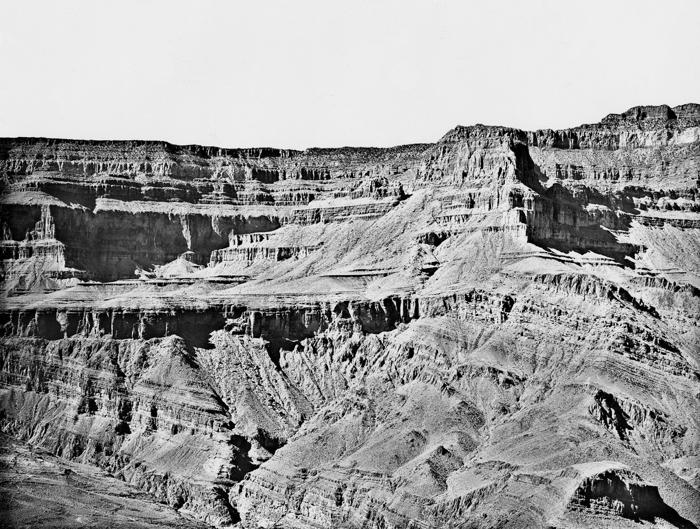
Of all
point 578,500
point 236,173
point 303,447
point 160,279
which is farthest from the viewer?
point 236,173

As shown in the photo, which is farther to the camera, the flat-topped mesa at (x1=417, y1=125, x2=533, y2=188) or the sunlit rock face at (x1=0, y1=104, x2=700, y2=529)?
the flat-topped mesa at (x1=417, y1=125, x2=533, y2=188)

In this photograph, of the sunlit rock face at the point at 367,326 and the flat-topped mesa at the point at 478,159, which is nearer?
the sunlit rock face at the point at 367,326

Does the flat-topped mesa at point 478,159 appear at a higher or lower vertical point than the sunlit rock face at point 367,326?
higher

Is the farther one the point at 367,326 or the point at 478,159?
the point at 478,159

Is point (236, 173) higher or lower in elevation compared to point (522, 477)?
higher

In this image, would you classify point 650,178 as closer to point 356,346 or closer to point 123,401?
point 356,346

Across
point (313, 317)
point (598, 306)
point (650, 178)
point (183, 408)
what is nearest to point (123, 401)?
point (183, 408)

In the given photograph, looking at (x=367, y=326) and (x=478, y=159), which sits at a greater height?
(x=478, y=159)

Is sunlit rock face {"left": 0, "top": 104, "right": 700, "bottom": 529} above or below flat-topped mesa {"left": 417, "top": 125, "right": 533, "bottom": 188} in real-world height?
below
